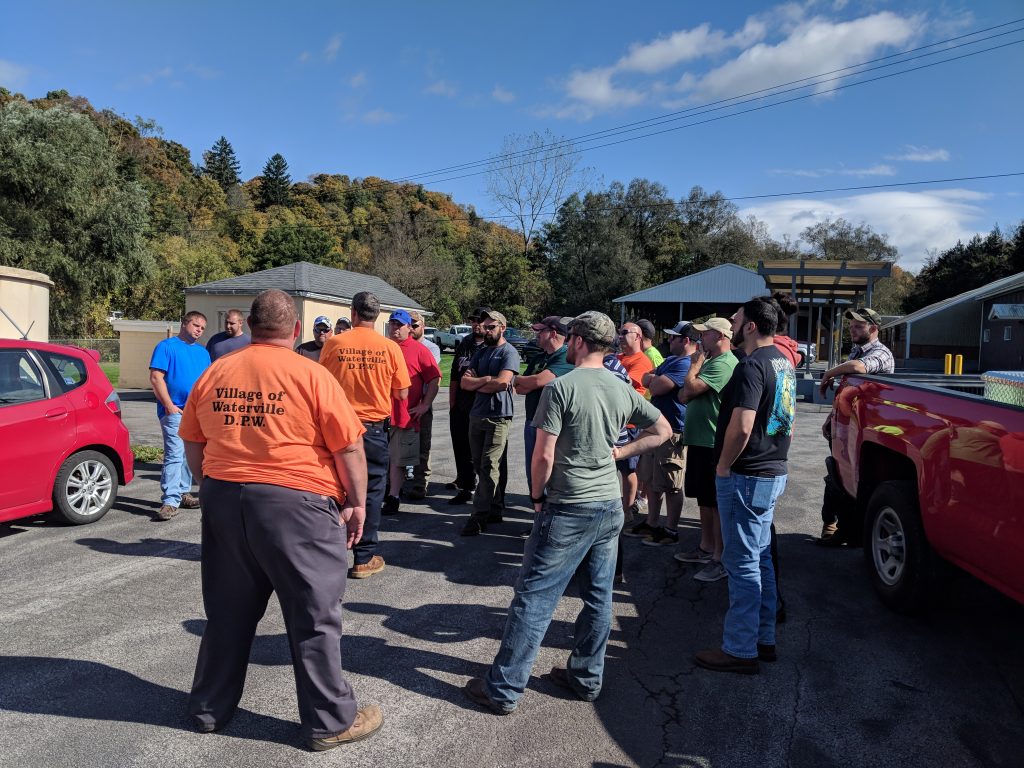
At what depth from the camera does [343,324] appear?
8.53m

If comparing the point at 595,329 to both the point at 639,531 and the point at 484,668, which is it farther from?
the point at 639,531

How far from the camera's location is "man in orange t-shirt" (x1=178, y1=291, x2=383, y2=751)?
2.78 meters

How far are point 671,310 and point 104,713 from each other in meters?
43.0

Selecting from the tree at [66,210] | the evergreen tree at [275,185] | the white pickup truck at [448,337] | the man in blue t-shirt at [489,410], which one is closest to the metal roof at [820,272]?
the man in blue t-shirt at [489,410]

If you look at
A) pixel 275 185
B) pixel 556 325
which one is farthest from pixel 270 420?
pixel 275 185

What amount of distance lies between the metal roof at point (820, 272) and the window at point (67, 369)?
18.7 metres

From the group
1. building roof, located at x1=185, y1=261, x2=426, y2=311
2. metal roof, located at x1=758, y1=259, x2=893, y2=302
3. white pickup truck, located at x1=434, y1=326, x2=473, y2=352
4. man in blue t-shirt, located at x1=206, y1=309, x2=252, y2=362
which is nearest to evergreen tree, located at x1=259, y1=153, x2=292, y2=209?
white pickup truck, located at x1=434, y1=326, x2=473, y2=352

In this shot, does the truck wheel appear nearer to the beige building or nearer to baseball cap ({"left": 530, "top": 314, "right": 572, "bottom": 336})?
baseball cap ({"left": 530, "top": 314, "right": 572, "bottom": 336})

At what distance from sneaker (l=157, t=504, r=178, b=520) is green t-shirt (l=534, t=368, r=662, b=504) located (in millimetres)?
4625

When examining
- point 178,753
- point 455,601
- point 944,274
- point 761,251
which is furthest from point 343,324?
point 761,251

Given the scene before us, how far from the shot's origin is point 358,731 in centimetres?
298

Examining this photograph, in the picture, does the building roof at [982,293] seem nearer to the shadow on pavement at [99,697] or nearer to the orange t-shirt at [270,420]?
the orange t-shirt at [270,420]

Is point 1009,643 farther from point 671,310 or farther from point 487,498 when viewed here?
point 671,310

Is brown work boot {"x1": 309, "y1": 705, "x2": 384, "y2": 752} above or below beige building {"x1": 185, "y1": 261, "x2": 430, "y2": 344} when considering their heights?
below
